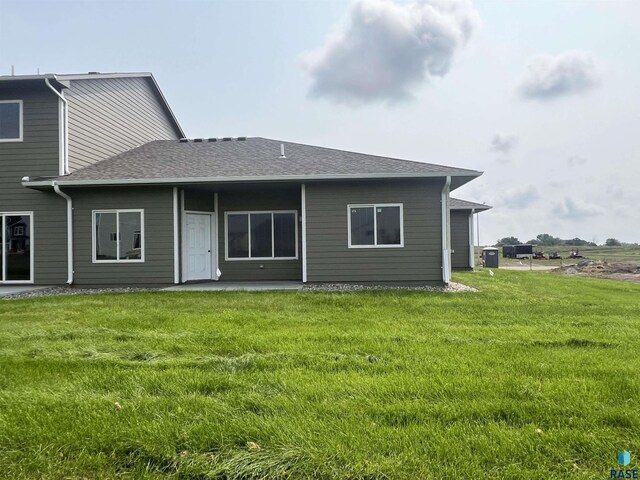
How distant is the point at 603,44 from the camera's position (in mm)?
10375

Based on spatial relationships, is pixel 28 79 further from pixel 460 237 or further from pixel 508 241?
pixel 508 241

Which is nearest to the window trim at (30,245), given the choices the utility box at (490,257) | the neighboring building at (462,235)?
the neighboring building at (462,235)

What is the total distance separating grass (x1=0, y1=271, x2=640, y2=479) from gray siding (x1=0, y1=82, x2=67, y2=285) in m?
5.45

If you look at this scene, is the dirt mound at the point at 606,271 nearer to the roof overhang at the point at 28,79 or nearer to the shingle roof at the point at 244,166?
the shingle roof at the point at 244,166

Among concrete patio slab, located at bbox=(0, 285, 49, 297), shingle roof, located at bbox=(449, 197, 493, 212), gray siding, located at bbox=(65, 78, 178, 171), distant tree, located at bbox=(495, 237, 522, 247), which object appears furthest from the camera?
distant tree, located at bbox=(495, 237, 522, 247)

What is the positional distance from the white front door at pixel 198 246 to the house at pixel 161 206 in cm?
4

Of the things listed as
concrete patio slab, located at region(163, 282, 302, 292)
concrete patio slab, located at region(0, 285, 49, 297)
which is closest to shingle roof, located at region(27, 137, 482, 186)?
concrete patio slab, located at region(163, 282, 302, 292)

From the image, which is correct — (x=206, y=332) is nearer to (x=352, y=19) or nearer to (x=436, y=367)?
(x=436, y=367)

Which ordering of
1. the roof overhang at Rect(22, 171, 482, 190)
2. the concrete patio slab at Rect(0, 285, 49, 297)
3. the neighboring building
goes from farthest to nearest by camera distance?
the neighboring building → the roof overhang at Rect(22, 171, 482, 190) → the concrete patio slab at Rect(0, 285, 49, 297)

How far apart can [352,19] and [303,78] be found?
3.23 m

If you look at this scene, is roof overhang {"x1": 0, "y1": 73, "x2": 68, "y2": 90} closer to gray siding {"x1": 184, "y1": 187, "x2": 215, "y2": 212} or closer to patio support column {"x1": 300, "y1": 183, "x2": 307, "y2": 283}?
gray siding {"x1": 184, "y1": 187, "x2": 215, "y2": 212}

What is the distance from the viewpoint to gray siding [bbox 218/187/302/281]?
40.8 feet

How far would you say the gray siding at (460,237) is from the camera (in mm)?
17875

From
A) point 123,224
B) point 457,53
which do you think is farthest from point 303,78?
point 123,224
